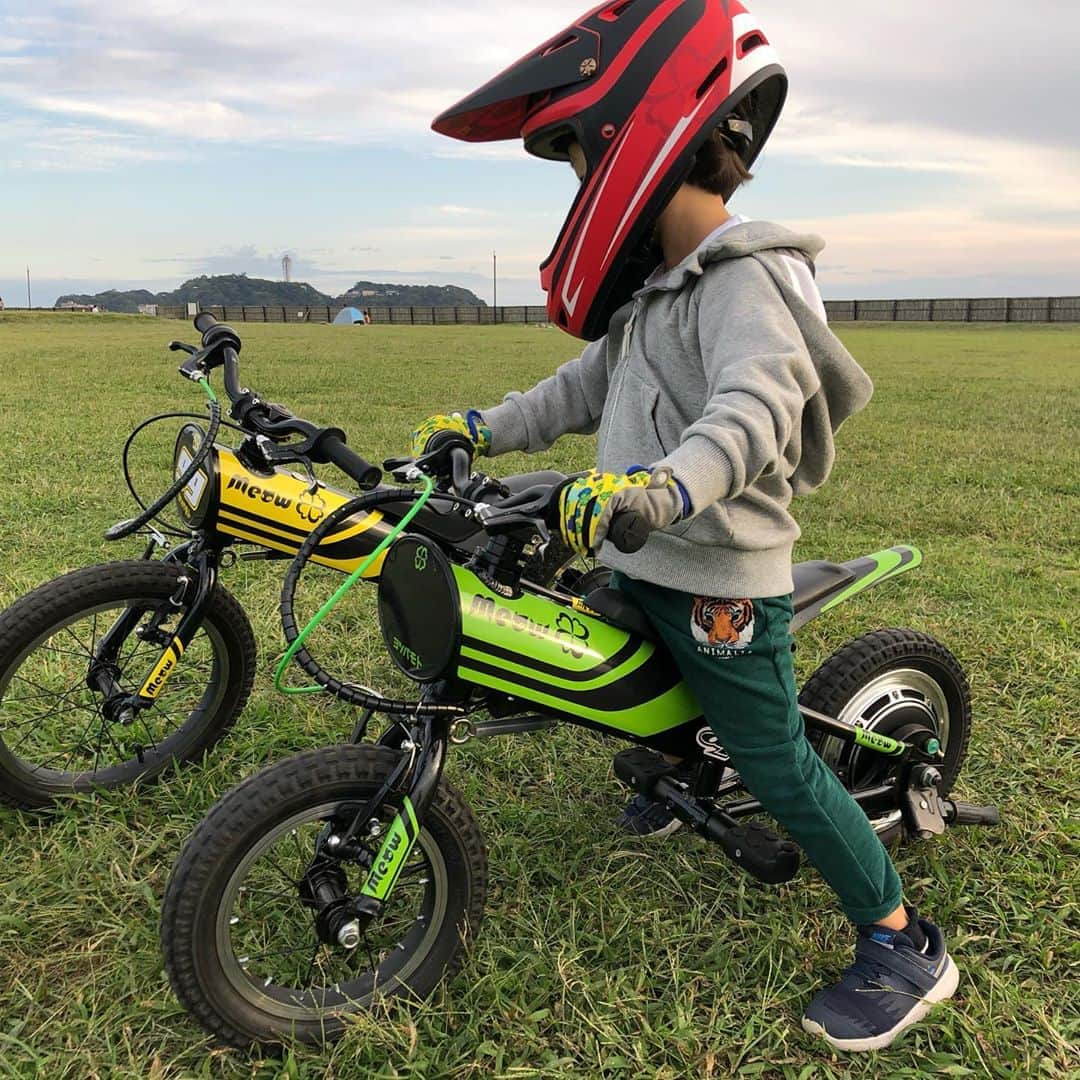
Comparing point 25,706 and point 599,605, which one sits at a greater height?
point 599,605

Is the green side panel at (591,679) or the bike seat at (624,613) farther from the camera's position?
the bike seat at (624,613)

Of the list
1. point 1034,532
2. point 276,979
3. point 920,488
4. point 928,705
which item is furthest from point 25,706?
point 920,488

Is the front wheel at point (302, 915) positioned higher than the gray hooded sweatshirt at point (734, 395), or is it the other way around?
the gray hooded sweatshirt at point (734, 395)

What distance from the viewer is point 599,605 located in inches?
86.5

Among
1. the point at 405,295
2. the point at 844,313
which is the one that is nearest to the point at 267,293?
the point at 405,295

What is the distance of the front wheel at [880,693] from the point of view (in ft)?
8.56

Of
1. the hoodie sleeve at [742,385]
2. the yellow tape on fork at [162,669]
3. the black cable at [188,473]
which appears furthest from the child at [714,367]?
the yellow tape on fork at [162,669]

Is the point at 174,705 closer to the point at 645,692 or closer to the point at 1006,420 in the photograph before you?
the point at 645,692

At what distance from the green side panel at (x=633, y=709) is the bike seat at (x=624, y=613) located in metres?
0.15

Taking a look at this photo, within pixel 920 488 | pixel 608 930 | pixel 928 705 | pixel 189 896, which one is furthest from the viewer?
pixel 920 488

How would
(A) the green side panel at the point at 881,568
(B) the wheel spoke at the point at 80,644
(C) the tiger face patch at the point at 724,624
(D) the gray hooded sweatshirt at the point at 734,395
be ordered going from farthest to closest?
(B) the wheel spoke at the point at 80,644
(A) the green side panel at the point at 881,568
(C) the tiger face patch at the point at 724,624
(D) the gray hooded sweatshirt at the point at 734,395

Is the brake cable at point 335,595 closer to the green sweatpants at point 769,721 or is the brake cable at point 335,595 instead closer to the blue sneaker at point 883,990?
the green sweatpants at point 769,721

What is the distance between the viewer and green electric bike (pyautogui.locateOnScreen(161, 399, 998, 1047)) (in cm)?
184

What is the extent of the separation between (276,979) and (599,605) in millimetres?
1146
